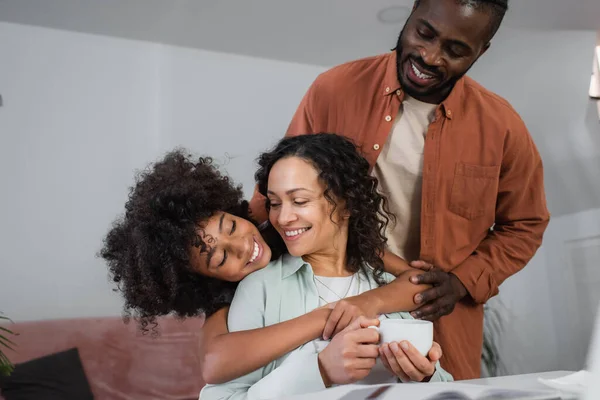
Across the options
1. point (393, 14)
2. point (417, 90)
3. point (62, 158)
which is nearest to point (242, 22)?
point (393, 14)

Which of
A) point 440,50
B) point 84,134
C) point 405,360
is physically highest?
point 84,134

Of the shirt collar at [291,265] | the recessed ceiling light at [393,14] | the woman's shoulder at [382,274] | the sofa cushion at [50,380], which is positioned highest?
the recessed ceiling light at [393,14]

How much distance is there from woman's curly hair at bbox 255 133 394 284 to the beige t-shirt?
136mm

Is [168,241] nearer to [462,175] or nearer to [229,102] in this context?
[462,175]

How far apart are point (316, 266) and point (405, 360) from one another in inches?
13.8

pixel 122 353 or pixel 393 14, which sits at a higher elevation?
pixel 393 14

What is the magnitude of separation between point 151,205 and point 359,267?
40cm

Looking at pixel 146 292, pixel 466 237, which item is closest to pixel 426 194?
pixel 466 237

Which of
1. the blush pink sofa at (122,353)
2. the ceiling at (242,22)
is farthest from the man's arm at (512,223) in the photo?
the blush pink sofa at (122,353)

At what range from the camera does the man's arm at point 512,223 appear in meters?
1.24

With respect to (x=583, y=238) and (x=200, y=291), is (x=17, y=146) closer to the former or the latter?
(x=200, y=291)

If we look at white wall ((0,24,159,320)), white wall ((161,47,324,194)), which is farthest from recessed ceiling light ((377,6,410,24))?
white wall ((0,24,159,320))

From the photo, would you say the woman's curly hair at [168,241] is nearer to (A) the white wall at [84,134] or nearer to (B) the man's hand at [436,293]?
(B) the man's hand at [436,293]

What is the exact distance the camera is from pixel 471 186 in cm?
126
